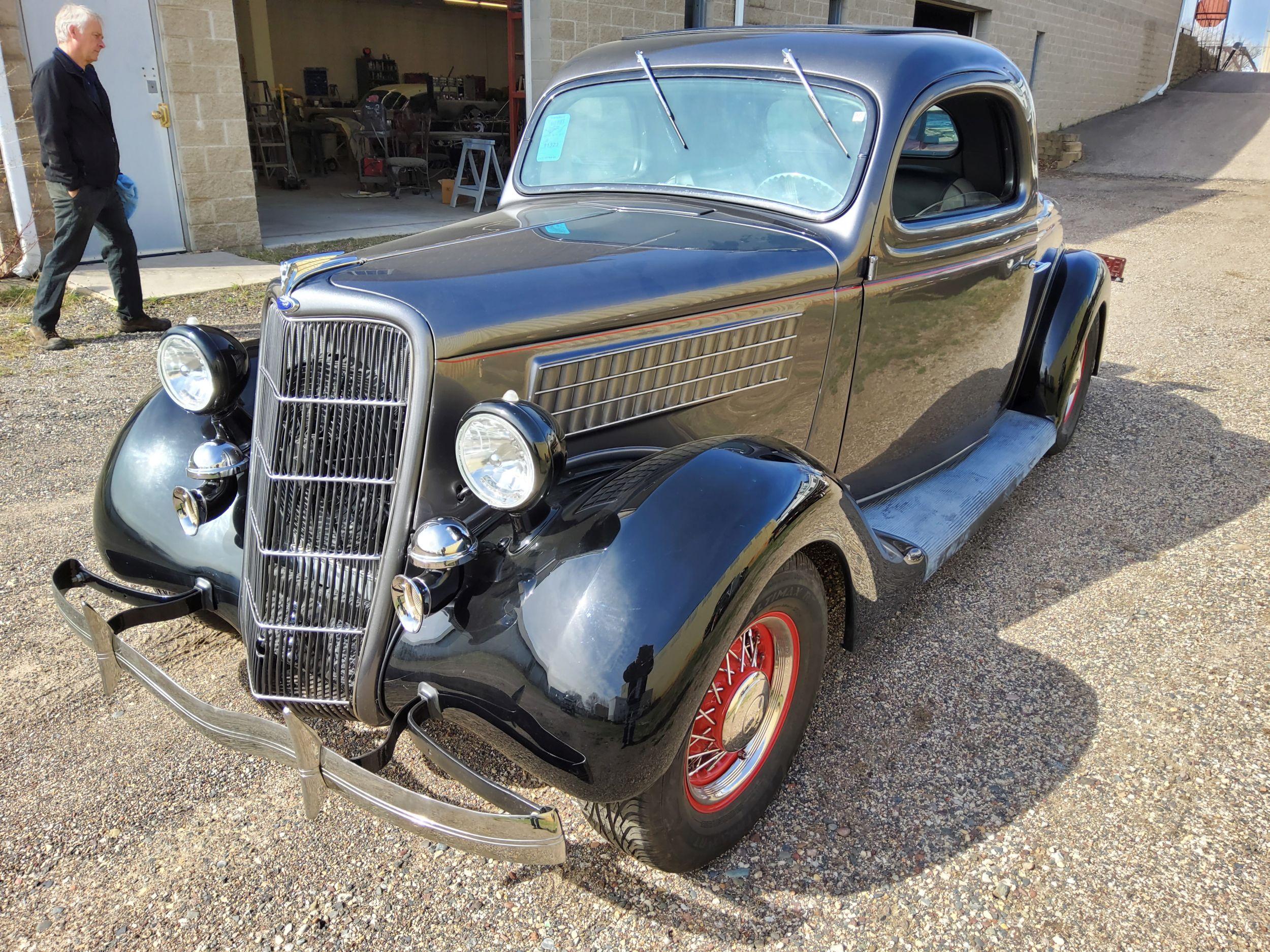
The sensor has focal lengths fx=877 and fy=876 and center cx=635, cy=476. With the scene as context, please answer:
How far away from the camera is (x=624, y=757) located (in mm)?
1641

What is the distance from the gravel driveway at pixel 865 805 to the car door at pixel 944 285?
56 cm

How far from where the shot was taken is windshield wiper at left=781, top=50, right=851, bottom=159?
2693 millimetres

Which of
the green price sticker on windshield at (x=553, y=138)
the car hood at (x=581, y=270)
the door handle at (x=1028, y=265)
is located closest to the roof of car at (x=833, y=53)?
the green price sticker on windshield at (x=553, y=138)

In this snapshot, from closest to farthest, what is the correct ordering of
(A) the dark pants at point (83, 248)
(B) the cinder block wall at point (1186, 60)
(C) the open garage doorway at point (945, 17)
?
(A) the dark pants at point (83, 248)
(C) the open garage doorway at point (945, 17)
(B) the cinder block wall at point (1186, 60)

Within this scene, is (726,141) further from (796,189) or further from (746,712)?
(746,712)

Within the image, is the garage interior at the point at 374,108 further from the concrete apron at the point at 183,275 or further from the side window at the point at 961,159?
the side window at the point at 961,159

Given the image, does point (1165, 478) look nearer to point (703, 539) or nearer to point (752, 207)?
point (752, 207)

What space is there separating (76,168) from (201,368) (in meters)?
4.14

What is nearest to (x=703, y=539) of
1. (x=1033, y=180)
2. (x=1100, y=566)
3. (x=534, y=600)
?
(x=534, y=600)

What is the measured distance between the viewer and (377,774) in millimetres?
1823

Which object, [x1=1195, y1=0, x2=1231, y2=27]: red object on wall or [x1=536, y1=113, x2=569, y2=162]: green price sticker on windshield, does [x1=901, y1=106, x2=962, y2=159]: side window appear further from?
[x1=1195, y1=0, x2=1231, y2=27]: red object on wall

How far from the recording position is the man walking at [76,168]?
523 cm

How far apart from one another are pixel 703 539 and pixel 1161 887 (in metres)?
1.35

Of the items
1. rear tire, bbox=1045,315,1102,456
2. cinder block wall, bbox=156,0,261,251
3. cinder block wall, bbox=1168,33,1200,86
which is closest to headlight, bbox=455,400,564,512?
rear tire, bbox=1045,315,1102,456
